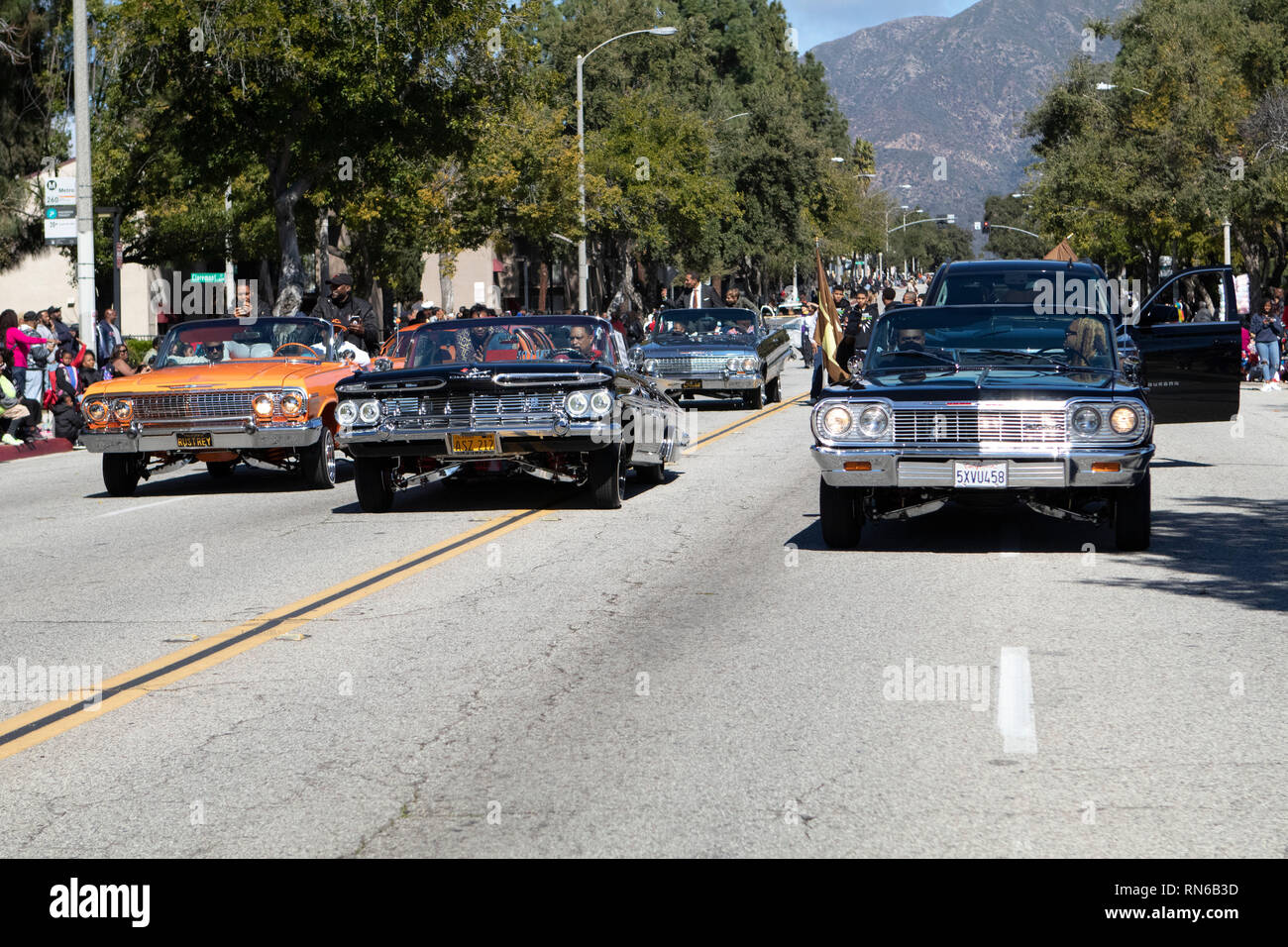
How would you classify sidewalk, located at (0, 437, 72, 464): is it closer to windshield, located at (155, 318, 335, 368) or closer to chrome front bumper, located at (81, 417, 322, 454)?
windshield, located at (155, 318, 335, 368)

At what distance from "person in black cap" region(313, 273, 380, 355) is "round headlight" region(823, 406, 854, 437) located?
10.4 meters

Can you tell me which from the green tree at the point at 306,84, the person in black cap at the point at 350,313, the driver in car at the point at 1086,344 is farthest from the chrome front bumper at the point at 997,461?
the green tree at the point at 306,84

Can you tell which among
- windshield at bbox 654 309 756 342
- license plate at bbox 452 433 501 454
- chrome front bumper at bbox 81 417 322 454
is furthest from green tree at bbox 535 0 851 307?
license plate at bbox 452 433 501 454

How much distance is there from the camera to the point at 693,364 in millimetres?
26625

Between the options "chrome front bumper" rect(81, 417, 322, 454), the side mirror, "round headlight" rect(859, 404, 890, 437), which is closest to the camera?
"round headlight" rect(859, 404, 890, 437)

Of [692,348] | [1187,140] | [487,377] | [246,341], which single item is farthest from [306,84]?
[1187,140]

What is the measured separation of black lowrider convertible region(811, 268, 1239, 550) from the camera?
10.7 m

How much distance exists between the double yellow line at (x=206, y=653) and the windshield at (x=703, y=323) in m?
15.1


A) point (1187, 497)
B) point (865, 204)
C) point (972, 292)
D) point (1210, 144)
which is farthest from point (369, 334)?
point (865, 204)

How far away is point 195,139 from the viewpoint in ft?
119

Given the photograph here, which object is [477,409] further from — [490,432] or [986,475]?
[986,475]

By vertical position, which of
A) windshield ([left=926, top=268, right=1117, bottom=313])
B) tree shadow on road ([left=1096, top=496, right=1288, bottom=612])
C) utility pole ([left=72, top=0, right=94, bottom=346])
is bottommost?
tree shadow on road ([left=1096, top=496, right=1288, bottom=612])

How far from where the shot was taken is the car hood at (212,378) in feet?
51.7

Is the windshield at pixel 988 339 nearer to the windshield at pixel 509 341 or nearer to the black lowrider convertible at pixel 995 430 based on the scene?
the black lowrider convertible at pixel 995 430
